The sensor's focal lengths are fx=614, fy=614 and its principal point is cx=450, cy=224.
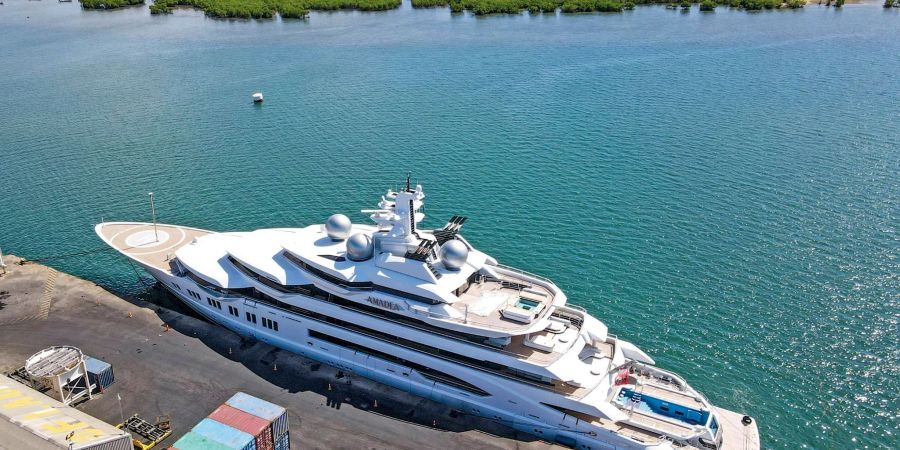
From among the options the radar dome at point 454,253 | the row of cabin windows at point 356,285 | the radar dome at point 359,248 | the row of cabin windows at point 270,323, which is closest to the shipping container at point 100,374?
the row of cabin windows at point 270,323

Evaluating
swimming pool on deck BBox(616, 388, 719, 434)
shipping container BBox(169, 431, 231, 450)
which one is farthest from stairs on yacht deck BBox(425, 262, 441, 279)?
shipping container BBox(169, 431, 231, 450)

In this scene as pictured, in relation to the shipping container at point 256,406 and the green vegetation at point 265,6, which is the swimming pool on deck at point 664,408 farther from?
the green vegetation at point 265,6

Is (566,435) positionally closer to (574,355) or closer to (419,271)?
(574,355)

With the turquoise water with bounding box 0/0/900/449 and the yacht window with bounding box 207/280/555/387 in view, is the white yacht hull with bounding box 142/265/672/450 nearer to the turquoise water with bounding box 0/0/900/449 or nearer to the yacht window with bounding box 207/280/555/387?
the yacht window with bounding box 207/280/555/387

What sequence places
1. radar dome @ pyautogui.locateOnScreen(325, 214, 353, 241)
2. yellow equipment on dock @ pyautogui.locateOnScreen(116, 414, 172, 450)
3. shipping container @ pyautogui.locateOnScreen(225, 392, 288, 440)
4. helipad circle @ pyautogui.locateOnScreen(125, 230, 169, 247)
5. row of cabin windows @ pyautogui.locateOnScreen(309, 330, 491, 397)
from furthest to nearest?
1. helipad circle @ pyautogui.locateOnScreen(125, 230, 169, 247)
2. radar dome @ pyautogui.locateOnScreen(325, 214, 353, 241)
3. row of cabin windows @ pyautogui.locateOnScreen(309, 330, 491, 397)
4. yellow equipment on dock @ pyautogui.locateOnScreen(116, 414, 172, 450)
5. shipping container @ pyautogui.locateOnScreen(225, 392, 288, 440)

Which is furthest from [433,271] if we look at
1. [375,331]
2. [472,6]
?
[472,6]

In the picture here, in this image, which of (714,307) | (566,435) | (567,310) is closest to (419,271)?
(567,310)
